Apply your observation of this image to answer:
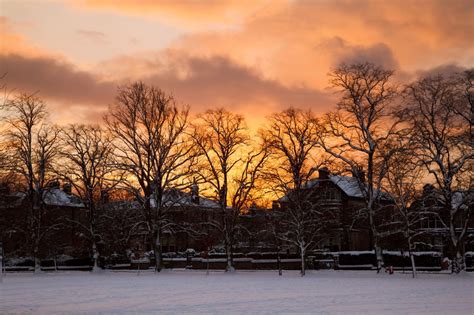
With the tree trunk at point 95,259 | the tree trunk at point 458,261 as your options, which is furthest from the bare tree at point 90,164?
the tree trunk at point 458,261

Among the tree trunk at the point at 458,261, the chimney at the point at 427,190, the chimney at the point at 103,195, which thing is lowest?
the tree trunk at the point at 458,261

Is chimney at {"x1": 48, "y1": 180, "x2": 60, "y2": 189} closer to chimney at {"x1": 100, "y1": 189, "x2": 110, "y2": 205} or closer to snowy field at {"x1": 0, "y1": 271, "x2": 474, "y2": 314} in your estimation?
chimney at {"x1": 100, "y1": 189, "x2": 110, "y2": 205}

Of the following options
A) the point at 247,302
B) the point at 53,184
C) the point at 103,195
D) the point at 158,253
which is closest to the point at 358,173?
the point at 158,253

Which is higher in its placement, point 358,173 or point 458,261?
point 358,173

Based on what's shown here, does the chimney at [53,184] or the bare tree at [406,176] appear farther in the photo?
the chimney at [53,184]

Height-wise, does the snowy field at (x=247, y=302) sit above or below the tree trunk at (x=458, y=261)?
below

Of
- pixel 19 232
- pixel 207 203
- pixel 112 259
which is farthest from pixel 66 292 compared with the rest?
pixel 207 203

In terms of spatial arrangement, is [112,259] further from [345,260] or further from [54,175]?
[345,260]

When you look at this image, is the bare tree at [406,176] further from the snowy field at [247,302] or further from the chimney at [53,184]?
the chimney at [53,184]

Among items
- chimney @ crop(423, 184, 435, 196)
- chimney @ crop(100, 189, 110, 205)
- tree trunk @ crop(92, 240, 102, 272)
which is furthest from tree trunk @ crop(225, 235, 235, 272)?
chimney @ crop(423, 184, 435, 196)

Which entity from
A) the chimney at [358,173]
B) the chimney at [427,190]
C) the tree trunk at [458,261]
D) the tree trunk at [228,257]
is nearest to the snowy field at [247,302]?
the tree trunk at [458,261]

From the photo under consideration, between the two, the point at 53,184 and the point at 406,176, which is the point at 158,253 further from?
the point at 406,176

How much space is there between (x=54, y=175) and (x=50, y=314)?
46381 mm

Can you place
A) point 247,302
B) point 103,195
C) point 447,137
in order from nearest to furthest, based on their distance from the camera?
point 247,302 → point 447,137 → point 103,195
